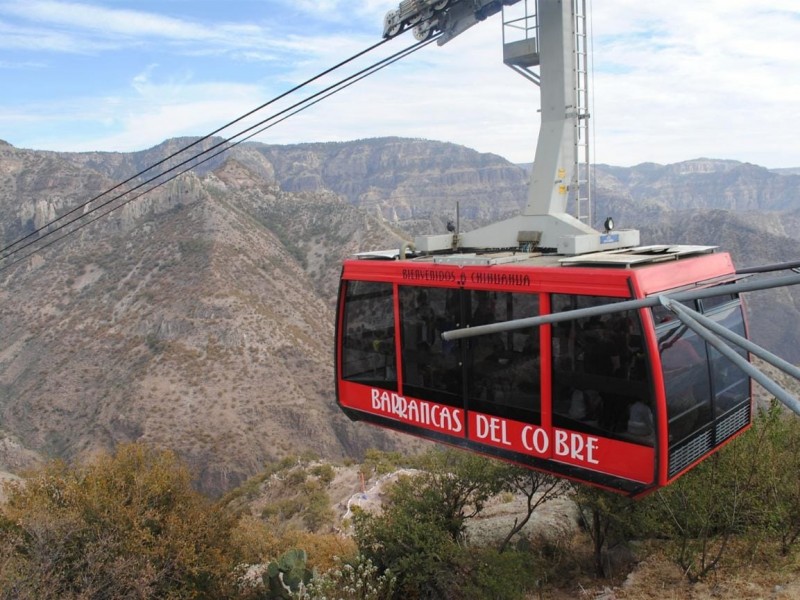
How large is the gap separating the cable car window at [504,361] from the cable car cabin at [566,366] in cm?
1

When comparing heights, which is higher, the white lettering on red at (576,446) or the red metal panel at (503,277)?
the red metal panel at (503,277)

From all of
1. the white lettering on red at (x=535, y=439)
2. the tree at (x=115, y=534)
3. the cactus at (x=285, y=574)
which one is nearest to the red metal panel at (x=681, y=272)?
the white lettering on red at (x=535, y=439)

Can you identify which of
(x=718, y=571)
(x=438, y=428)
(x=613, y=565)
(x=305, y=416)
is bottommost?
(x=305, y=416)

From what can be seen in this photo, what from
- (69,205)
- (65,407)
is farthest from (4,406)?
(69,205)

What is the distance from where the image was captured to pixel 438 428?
260 inches

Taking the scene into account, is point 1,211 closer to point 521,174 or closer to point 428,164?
point 428,164

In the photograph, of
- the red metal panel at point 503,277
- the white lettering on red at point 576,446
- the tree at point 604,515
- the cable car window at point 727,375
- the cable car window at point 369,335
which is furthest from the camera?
the tree at point 604,515

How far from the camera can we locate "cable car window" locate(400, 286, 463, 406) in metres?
6.38

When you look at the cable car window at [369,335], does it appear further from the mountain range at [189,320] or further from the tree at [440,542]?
the mountain range at [189,320]

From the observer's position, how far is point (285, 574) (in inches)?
407

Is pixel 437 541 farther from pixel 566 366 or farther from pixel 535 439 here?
pixel 566 366

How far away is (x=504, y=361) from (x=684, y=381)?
5.47 feet

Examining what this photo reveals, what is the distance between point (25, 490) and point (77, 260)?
196ft

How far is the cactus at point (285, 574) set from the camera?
10.2 meters
